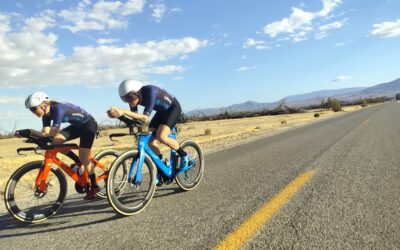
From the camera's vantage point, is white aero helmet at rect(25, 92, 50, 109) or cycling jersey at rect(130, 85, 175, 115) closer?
white aero helmet at rect(25, 92, 50, 109)

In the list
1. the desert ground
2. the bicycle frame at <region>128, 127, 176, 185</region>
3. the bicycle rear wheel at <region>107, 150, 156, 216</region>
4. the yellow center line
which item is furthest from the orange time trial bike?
the yellow center line

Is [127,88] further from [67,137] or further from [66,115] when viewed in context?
[67,137]

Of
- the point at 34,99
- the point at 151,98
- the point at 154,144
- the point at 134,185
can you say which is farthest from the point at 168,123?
the point at 34,99

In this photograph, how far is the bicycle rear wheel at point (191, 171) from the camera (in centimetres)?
617

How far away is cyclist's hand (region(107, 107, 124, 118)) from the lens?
15.8 ft

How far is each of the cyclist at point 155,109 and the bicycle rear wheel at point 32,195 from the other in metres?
1.34

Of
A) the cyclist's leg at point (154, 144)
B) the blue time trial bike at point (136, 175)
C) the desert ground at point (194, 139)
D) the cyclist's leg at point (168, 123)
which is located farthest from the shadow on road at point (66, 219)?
the desert ground at point (194, 139)

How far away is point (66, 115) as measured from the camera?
539 cm

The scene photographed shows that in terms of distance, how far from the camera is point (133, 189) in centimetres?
532

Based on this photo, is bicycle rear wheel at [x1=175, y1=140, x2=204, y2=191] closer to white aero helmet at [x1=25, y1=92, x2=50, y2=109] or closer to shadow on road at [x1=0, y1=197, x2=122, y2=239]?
shadow on road at [x1=0, y1=197, x2=122, y2=239]

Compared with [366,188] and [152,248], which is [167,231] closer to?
[152,248]

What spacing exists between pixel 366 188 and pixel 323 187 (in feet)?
1.99

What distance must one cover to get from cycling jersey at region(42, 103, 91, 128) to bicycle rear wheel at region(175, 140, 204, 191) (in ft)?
5.78

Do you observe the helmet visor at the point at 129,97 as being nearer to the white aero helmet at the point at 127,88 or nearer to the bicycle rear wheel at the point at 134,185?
the white aero helmet at the point at 127,88
